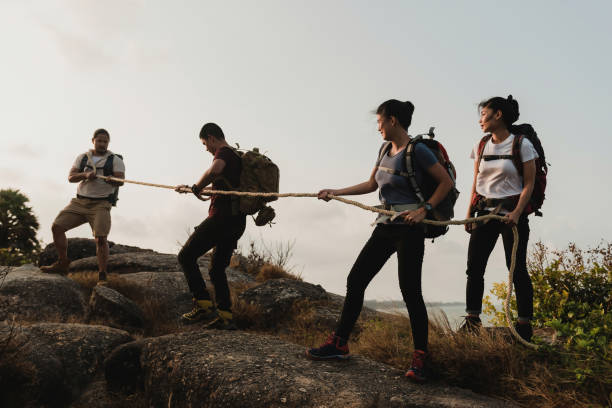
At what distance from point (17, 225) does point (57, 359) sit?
18730 millimetres

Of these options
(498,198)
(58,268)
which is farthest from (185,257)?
(58,268)

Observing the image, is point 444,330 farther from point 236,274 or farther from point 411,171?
point 236,274

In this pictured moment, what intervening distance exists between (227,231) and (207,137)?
1113mm

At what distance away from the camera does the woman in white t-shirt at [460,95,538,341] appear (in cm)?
444

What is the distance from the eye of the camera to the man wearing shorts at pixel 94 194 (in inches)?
321

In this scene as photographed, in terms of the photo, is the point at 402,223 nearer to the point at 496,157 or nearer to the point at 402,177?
the point at 402,177

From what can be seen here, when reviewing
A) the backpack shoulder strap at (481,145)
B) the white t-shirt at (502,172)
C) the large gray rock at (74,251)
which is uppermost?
the backpack shoulder strap at (481,145)

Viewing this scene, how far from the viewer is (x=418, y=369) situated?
3936 mm

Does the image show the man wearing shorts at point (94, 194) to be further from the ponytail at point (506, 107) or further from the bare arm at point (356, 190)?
the ponytail at point (506, 107)

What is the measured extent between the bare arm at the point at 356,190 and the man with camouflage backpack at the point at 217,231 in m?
1.50

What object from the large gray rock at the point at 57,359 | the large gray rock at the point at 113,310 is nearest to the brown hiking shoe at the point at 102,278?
the large gray rock at the point at 113,310

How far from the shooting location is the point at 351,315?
4.23 metres

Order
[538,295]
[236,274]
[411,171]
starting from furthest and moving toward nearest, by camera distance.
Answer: [236,274] < [538,295] < [411,171]

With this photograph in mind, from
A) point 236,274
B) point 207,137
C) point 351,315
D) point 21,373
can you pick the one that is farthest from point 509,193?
point 236,274
